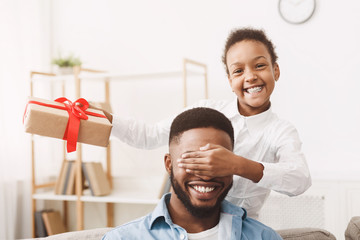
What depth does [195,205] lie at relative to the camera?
114 cm

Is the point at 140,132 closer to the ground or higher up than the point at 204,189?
higher up

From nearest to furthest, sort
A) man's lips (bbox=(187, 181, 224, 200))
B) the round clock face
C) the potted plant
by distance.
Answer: man's lips (bbox=(187, 181, 224, 200))
the round clock face
the potted plant

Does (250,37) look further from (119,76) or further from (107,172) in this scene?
(107,172)

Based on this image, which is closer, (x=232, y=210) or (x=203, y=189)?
(x=203, y=189)

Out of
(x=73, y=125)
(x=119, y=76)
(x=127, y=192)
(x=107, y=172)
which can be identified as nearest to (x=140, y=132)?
(x=73, y=125)

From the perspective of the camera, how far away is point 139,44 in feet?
10.3

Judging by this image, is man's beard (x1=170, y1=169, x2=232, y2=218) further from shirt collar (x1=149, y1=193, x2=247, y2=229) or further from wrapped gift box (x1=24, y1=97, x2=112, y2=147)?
wrapped gift box (x1=24, y1=97, x2=112, y2=147)

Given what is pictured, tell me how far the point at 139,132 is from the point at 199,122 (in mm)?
481

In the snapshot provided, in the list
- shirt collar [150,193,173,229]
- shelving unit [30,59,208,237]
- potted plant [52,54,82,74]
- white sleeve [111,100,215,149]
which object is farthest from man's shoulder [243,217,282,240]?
potted plant [52,54,82,74]

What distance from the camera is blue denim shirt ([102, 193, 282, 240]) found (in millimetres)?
1140

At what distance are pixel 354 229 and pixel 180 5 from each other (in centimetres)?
211

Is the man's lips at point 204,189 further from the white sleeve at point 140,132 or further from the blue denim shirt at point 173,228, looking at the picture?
the white sleeve at point 140,132

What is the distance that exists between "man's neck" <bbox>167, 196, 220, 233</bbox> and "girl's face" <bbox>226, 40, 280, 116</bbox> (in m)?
0.41

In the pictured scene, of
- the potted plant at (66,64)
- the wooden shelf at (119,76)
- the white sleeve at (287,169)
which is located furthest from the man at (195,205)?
the potted plant at (66,64)
